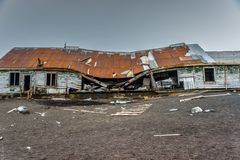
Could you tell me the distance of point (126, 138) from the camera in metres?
7.79

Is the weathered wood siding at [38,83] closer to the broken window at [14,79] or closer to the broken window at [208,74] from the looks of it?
the broken window at [14,79]

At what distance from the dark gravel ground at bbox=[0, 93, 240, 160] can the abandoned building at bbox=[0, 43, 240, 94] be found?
477 inches

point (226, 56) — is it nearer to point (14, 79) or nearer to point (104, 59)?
point (104, 59)

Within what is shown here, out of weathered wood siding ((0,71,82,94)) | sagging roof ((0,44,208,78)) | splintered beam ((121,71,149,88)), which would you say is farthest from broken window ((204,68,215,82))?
weathered wood siding ((0,71,82,94))

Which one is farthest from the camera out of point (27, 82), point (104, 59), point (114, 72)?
point (104, 59)

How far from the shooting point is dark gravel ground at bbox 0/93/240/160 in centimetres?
623

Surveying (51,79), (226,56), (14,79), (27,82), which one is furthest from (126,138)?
(226,56)

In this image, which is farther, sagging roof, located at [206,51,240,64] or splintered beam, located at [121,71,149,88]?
sagging roof, located at [206,51,240,64]

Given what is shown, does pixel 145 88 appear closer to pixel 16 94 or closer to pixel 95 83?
pixel 95 83

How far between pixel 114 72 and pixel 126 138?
59.3 ft

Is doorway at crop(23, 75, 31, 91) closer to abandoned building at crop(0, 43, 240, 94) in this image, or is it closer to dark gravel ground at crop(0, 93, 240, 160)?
abandoned building at crop(0, 43, 240, 94)

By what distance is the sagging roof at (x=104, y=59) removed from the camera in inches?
977

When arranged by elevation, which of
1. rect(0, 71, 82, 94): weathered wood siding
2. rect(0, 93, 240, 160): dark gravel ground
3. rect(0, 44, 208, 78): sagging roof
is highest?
rect(0, 44, 208, 78): sagging roof

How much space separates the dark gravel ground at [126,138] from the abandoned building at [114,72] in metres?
12.1
